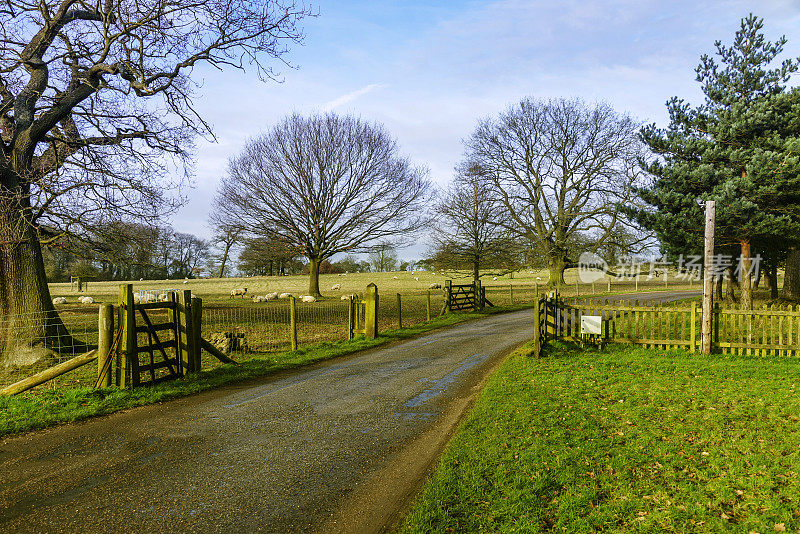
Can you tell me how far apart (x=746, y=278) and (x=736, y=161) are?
442cm

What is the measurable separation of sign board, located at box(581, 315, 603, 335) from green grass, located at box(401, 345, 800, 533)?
2.94 m

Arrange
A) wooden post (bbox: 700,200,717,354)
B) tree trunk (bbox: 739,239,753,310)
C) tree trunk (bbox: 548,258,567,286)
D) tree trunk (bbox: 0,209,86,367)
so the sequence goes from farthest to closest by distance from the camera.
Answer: tree trunk (bbox: 548,258,567,286) < tree trunk (bbox: 739,239,753,310) < tree trunk (bbox: 0,209,86,367) < wooden post (bbox: 700,200,717,354)

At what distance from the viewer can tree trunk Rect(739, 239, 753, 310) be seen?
54.6 ft

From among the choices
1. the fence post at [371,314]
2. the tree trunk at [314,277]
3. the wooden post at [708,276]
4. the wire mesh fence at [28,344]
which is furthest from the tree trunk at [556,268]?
the wire mesh fence at [28,344]

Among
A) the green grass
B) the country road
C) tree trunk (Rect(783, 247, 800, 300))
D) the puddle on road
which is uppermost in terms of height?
tree trunk (Rect(783, 247, 800, 300))

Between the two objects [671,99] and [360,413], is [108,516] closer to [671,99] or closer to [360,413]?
[360,413]

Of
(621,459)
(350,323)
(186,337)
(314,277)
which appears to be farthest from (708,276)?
(314,277)

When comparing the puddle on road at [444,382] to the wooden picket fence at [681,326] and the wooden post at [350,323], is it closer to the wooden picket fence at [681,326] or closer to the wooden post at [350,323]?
the wooden picket fence at [681,326]

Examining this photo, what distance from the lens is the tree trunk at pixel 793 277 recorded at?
22594 millimetres

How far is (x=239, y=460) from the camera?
220 inches

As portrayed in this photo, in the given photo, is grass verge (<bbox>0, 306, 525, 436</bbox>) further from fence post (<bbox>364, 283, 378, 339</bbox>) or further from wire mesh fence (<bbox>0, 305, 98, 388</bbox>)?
wire mesh fence (<bbox>0, 305, 98, 388</bbox>)

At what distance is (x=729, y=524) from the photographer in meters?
4.08

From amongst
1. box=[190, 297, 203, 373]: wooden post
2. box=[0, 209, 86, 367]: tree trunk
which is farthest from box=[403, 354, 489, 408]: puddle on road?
box=[0, 209, 86, 367]: tree trunk

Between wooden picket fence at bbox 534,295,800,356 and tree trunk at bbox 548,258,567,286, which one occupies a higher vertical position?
tree trunk at bbox 548,258,567,286
